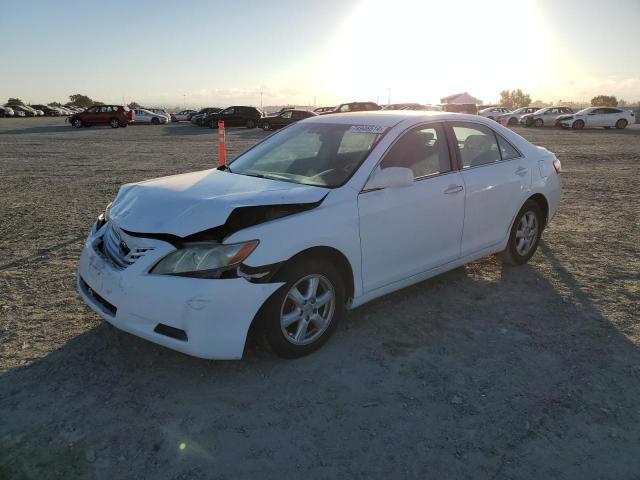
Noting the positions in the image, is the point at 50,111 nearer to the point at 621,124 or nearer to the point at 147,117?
the point at 147,117

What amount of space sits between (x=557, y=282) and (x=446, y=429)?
2.70m

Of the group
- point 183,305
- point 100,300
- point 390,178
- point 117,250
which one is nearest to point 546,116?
point 390,178

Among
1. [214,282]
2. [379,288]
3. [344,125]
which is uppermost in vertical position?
[344,125]

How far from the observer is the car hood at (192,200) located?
3.17 metres

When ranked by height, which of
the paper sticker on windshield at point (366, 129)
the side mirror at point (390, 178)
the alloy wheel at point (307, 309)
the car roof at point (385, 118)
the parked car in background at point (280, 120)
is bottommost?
the alloy wheel at point (307, 309)

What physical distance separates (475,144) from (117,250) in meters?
3.22

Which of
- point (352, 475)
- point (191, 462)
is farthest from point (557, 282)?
point (191, 462)

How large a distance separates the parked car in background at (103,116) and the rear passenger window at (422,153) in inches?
1449

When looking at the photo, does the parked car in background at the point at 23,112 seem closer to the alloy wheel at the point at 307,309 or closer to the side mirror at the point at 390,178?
the side mirror at the point at 390,178

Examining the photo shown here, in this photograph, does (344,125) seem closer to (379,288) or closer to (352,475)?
(379,288)

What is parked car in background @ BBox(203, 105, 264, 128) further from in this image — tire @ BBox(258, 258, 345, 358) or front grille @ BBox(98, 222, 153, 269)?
tire @ BBox(258, 258, 345, 358)

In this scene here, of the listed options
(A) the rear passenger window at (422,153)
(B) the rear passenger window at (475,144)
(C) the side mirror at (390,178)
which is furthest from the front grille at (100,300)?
(B) the rear passenger window at (475,144)

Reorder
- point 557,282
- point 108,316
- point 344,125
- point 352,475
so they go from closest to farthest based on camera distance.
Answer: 1. point 352,475
2. point 108,316
3. point 344,125
4. point 557,282

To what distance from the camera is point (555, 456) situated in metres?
2.60
